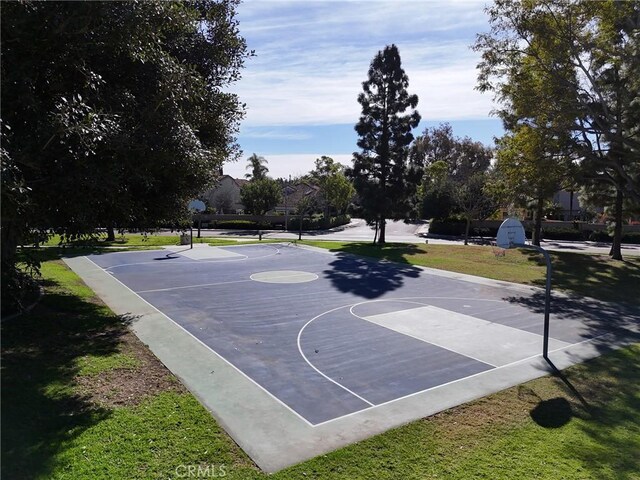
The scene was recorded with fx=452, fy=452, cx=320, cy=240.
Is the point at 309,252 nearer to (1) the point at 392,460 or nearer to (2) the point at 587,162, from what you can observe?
(2) the point at 587,162

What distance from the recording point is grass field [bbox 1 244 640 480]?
5484 mm

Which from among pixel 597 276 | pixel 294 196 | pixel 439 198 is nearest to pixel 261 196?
pixel 294 196

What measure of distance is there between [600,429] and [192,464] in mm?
6013

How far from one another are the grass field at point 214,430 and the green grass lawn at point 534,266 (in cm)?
1022

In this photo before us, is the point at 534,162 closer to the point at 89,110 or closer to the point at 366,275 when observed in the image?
the point at 366,275

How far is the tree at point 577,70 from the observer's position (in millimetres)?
17516

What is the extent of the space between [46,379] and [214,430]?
11.3ft

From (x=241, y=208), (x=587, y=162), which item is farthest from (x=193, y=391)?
(x=241, y=208)

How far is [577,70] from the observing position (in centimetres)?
1897

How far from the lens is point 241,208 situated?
78375mm

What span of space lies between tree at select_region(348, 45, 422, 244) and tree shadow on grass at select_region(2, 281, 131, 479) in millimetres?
25266

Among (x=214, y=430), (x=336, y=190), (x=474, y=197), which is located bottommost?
(x=214, y=430)

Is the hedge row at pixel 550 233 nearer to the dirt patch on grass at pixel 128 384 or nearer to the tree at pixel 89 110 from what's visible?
the tree at pixel 89 110

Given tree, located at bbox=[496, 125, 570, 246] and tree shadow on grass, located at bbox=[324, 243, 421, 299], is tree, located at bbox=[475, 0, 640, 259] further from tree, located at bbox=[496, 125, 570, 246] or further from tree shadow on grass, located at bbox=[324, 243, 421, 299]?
tree shadow on grass, located at bbox=[324, 243, 421, 299]
